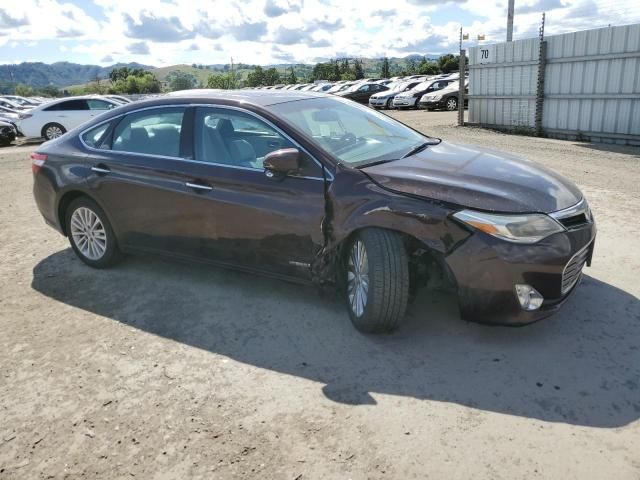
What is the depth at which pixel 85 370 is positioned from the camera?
3496 millimetres

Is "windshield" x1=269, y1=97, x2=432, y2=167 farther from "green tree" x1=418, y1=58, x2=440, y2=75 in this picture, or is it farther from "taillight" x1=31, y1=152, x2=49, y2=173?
"green tree" x1=418, y1=58, x2=440, y2=75

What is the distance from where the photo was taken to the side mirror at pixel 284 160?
12.0 ft

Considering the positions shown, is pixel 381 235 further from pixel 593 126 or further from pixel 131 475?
pixel 593 126

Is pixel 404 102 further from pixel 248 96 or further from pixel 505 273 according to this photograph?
pixel 505 273

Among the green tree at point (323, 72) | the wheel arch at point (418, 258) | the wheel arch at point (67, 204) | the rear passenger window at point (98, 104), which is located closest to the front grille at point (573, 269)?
the wheel arch at point (418, 258)

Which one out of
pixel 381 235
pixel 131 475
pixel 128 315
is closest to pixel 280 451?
pixel 131 475

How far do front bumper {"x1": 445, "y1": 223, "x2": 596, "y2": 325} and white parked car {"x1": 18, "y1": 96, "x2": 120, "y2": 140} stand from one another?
16.6 meters

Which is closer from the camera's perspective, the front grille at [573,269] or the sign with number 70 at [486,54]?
the front grille at [573,269]

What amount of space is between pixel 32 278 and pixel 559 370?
4.56 metres

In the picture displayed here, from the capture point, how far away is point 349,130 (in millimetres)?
4352

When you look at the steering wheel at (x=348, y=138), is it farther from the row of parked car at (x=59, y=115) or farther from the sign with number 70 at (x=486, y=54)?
the row of parked car at (x=59, y=115)

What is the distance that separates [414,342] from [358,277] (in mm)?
567

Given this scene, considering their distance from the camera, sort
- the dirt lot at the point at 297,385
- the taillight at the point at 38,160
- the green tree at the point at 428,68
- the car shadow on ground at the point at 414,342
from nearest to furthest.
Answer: the dirt lot at the point at 297,385
the car shadow on ground at the point at 414,342
the taillight at the point at 38,160
the green tree at the point at 428,68

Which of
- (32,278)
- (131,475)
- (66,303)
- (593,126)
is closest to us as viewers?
(131,475)
